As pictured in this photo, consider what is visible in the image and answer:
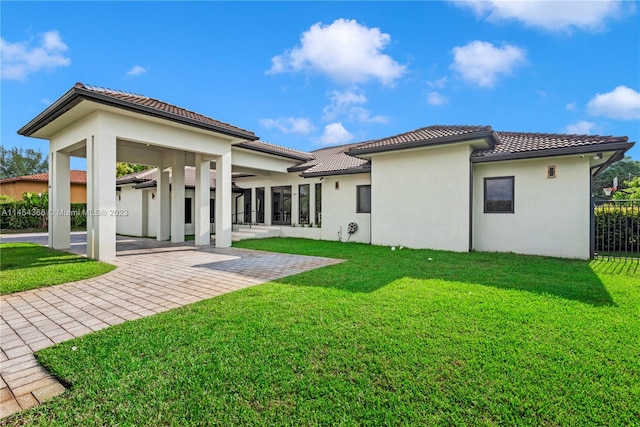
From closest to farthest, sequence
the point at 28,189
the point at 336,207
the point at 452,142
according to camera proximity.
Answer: the point at 452,142 < the point at 336,207 < the point at 28,189

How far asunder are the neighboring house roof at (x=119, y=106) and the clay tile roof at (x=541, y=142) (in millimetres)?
8916

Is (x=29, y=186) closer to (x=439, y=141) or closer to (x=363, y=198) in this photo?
(x=363, y=198)

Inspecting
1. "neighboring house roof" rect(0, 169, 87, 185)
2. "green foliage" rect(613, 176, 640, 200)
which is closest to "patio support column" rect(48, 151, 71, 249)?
"neighboring house roof" rect(0, 169, 87, 185)

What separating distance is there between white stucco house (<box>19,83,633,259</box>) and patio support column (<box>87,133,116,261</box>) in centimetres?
3

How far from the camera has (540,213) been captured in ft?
30.4

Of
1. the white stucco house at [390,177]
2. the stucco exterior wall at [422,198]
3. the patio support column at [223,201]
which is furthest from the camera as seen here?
the patio support column at [223,201]

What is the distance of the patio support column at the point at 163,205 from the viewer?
1453cm


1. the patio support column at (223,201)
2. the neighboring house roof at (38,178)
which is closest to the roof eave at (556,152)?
the patio support column at (223,201)

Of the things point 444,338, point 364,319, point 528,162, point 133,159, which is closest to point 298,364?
point 364,319

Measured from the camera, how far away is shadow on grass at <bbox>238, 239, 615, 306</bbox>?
5.29 meters

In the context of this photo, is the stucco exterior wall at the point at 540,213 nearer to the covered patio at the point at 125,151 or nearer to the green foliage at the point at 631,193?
the covered patio at the point at 125,151

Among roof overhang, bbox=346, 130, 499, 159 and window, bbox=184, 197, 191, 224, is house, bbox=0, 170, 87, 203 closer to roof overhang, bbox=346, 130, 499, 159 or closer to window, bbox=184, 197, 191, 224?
window, bbox=184, 197, 191, 224

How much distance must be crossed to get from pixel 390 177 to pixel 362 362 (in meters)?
9.55

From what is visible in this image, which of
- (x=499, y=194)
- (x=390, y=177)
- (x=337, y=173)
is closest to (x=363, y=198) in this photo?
(x=337, y=173)
